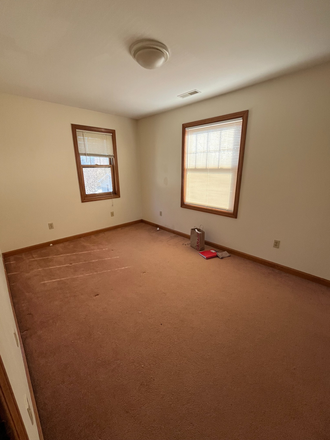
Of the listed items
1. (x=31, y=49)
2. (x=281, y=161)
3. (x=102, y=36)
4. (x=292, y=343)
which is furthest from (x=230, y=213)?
(x=31, y=49)

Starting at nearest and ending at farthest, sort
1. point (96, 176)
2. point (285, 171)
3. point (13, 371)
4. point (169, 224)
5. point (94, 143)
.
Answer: point (13, 371)
point (285, 171)
point (94, 143)
point (96, 176)
point (169, 224)

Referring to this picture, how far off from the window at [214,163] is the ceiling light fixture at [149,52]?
1.43 metres

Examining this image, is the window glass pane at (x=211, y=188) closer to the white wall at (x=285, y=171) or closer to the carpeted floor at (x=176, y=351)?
the white wall at (x=285, y=171)

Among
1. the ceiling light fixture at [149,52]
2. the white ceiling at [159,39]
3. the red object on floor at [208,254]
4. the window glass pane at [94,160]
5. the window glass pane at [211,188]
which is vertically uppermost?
the white ceiling at [159,39]

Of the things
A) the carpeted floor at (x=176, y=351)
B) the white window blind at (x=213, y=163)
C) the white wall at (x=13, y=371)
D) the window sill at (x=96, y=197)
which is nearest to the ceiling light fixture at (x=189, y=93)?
the white window blind at (x=213, y=163)

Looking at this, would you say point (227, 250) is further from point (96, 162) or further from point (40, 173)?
point (40, 173)

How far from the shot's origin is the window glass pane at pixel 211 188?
305 cm

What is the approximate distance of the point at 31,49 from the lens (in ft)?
5.67

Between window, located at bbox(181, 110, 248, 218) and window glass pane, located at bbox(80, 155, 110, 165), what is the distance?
1.73 metres

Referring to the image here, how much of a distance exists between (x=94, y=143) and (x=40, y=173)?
1195 millimetres

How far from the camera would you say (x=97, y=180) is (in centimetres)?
404

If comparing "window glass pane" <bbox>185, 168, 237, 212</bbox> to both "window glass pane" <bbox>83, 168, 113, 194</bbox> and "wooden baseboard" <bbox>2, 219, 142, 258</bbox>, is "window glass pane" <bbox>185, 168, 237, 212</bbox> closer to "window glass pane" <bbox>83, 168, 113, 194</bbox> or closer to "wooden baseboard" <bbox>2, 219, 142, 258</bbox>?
"window glass pane" <bbox>83, 168, 113, 194</bbox>

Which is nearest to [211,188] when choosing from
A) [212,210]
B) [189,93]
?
[212,210]

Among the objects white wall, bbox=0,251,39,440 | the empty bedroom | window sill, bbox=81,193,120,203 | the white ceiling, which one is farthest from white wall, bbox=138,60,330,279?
white wall, bbox=0,251,39,440
